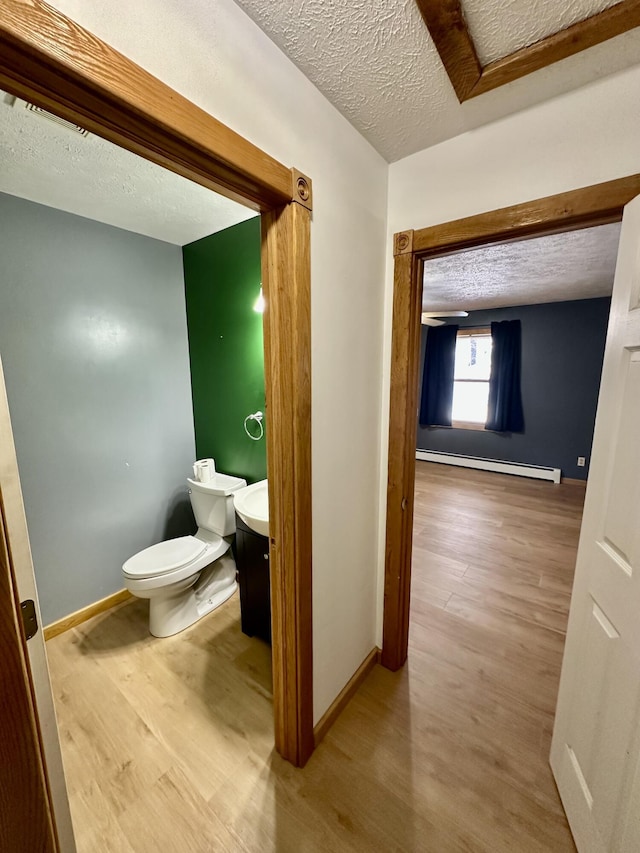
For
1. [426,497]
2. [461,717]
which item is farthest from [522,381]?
[461,717]

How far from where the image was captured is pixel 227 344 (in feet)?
7.47

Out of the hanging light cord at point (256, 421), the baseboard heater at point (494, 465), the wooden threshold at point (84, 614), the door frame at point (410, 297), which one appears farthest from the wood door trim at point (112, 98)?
the baseboard heater at point (494, 465)

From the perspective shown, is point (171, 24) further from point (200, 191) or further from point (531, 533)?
point (531, 533)

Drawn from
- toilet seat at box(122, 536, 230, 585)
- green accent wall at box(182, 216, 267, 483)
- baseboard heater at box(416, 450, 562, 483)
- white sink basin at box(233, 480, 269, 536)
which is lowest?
baseboard heater at box(416, 450, 562, 483)

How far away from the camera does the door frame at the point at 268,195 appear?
559 millimetres

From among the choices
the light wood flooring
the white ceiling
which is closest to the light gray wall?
the light wood flooring

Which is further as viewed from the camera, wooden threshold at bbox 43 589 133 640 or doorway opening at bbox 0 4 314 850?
wooden threshold at bbox 43 589 133 640

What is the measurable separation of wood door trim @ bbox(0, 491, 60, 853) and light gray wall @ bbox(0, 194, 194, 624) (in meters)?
1.65

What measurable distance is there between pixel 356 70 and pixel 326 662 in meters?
2.08

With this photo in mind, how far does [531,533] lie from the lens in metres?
3.13

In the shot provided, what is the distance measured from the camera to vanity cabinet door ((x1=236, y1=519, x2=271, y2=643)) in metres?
1.74

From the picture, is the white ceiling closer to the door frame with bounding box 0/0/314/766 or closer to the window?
the door frame with bounding box 0/0/314/766

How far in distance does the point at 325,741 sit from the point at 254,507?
103 cm

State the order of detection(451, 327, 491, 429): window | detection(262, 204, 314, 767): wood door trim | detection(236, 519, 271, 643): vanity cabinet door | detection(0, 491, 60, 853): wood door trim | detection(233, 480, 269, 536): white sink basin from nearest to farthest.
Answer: detection(0, 491, 60, 853): wood door trim, detection(262, 204, 314, 767): wood door trim, detection(233, 480, 269, 536): white sink basin, detection(236, 519, 271, 643): vanity cabinet door, detection(451, 327, 491, 429): window
